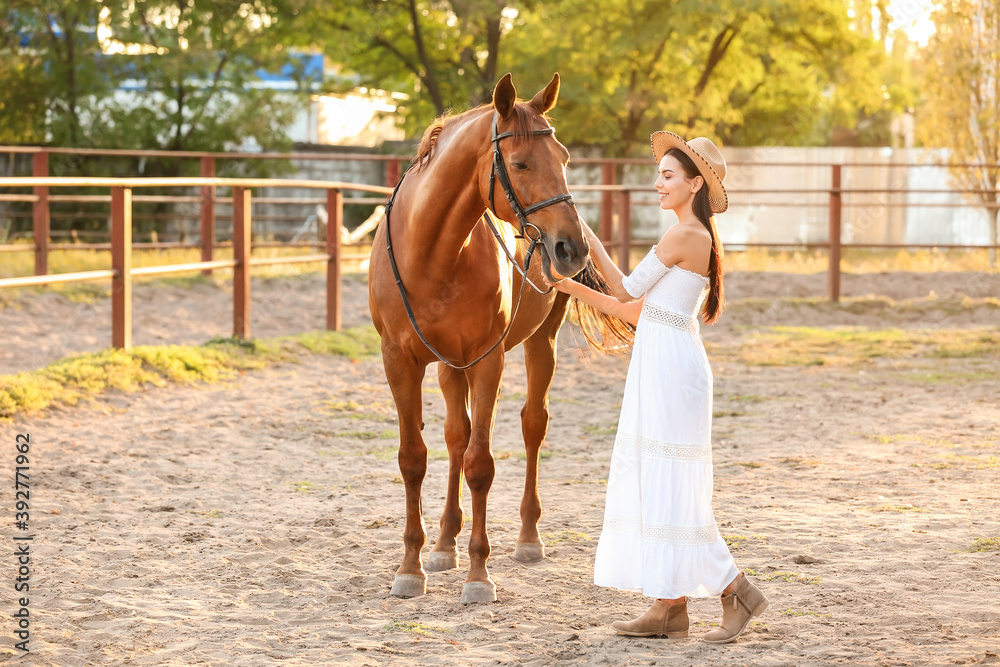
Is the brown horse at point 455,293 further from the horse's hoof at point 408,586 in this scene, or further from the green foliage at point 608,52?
the green foliage at point 608,52

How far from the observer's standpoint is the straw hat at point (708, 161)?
9.93 ft

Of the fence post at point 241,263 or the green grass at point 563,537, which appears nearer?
the green grass at point 563,537

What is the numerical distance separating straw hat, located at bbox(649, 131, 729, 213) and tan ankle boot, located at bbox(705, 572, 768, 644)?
1079 millimetres

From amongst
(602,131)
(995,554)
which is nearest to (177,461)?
(995,554)

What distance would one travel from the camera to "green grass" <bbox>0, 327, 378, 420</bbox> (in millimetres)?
5734

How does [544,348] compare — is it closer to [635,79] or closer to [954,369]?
[954,369]

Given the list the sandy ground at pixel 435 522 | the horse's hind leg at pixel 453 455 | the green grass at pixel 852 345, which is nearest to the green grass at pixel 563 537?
the sandy ground at pixel 435 522

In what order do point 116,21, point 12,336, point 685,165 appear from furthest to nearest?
point 116,21 → point 12,336 → point 685,165

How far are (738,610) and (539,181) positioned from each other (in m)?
1.34

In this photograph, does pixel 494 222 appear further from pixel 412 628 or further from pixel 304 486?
pixel 304 486

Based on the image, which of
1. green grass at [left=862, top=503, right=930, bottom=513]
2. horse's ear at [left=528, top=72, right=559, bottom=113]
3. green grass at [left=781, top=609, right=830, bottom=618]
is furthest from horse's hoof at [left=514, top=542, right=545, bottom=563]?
horse's ear at [left=528, top=72, right=559, bottom=113]

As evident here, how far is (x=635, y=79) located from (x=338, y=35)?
Answer: 5.13 metres

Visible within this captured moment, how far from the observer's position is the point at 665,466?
9.72ft

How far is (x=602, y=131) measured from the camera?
62.3 feet
